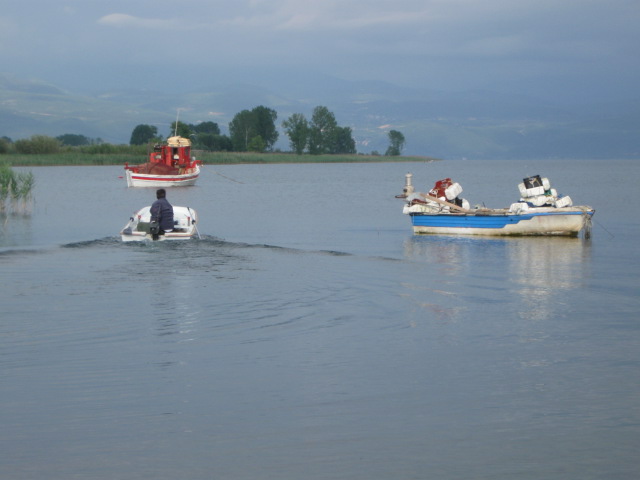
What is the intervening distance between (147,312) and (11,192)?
23.7 m

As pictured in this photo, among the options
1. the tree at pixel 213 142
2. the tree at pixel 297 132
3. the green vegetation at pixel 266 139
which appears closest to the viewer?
the green vegetation at pixel 266 139

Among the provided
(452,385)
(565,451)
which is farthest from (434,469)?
(452,385)

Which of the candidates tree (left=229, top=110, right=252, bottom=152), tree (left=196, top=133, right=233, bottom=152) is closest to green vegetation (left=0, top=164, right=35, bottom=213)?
tree (left=196, top=133, right=233, bottom=152)

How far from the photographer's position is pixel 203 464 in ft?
23.5

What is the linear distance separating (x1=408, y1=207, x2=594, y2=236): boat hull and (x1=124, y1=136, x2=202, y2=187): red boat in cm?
4096

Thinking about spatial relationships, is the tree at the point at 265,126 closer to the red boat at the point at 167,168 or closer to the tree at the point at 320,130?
the tree at the point at 320,130

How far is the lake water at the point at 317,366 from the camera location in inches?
290

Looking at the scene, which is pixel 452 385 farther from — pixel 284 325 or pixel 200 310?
pixel 200 310

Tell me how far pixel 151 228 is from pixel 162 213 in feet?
1.69

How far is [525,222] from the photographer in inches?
1032

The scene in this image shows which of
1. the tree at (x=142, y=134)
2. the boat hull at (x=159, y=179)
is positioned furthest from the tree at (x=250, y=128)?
the boat hull at (x=159, y=179)

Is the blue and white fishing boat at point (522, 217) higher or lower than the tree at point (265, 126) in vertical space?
lower

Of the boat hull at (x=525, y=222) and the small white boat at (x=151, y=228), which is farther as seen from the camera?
the boat hull at (x=525, y=222)

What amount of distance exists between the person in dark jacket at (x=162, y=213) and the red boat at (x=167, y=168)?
42455 millimetres
